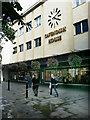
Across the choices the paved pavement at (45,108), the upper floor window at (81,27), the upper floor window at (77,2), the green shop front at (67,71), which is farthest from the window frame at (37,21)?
the paved pavement at (45,108)

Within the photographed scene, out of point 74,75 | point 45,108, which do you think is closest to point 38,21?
point 74,75

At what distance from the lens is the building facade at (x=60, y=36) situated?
46.9 ft

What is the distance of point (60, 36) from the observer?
55.5 ft

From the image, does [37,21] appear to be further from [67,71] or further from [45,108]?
[45,108]

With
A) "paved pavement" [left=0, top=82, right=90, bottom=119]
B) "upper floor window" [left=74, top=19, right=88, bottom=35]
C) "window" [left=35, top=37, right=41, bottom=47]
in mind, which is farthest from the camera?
"window" [left=35, top=37, right=41, bottom=47]

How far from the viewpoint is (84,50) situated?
1357cm

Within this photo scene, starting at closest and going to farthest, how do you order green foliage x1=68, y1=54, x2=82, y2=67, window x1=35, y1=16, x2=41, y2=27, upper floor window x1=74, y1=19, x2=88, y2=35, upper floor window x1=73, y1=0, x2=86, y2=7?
green foliage x1=68, y1=54, x2=82, y2=67 → upper floor window x1=74, y1=19, x2=88, y2=35 → upper floor window x1=73, y1=0, x2=86, y2=7 → window x1=35, y1=16, x2=41, y2=27

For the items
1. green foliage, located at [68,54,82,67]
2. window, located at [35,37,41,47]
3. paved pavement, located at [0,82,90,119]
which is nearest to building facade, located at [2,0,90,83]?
window, located at [35,37,41,47]

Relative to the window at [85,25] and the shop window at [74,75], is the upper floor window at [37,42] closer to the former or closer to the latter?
the shop window at [74,75]

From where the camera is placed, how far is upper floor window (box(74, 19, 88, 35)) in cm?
1426

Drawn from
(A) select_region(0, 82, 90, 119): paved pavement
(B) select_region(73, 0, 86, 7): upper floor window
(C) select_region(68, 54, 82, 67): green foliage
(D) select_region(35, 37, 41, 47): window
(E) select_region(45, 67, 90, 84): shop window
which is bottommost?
(A) select_region(0, 82, 90, 119): paved pavement

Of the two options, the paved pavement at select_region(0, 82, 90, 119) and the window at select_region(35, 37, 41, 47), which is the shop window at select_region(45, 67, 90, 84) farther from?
the paved pavement at select_region(0, 82, 90, 119)

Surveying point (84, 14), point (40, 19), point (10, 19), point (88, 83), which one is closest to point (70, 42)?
point (84, 14)

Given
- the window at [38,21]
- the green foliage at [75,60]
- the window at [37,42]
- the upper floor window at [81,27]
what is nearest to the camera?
the green foliage at [75,60]
